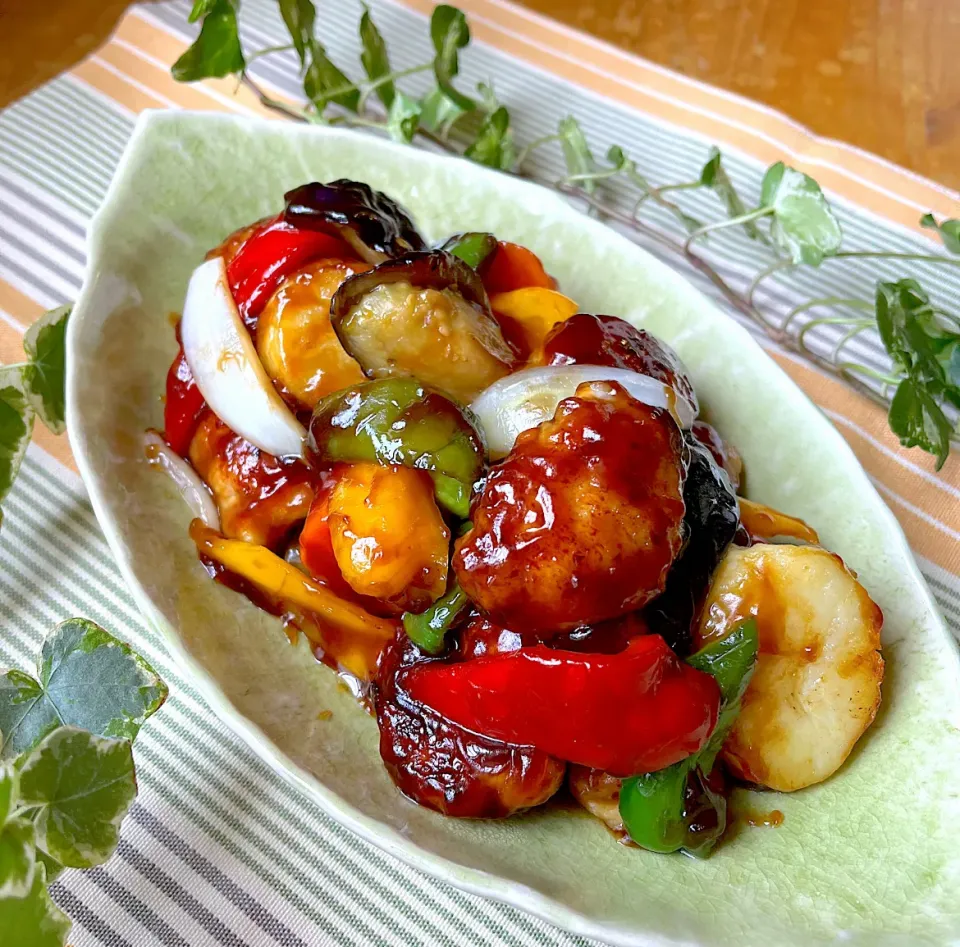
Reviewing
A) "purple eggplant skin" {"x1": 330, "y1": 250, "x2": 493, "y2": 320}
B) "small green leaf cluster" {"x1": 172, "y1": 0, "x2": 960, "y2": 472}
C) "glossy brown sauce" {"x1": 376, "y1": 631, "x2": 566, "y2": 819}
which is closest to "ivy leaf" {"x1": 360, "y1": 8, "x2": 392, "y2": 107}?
"small green leaf cluster" {"x1": 172, "y1": 0, "x2": 960, "y2": 472}

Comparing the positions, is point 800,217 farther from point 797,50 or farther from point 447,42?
point 797,50

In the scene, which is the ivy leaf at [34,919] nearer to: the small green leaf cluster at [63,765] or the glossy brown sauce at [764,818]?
the small green leaf cluster at [63,765]

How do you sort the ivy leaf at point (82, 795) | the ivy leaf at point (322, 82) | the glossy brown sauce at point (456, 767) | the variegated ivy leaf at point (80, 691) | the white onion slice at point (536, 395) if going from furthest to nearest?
the ivy leaf at point (322, 82), the white onion slice at point (536, 395), the glossy brown sauce at point (456, 767), the variegated ivy leaf at point (80, 691), the ivy leaf at point (82, 795)

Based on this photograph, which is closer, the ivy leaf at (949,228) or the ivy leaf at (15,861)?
the ivy leaf at (15,861)

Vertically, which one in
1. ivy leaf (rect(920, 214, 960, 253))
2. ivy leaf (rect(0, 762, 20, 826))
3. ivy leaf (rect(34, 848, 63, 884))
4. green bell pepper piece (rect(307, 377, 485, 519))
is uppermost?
ivy leaf (rect(920, 214, 960, 253))

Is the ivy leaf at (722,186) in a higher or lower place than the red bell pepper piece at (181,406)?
higher

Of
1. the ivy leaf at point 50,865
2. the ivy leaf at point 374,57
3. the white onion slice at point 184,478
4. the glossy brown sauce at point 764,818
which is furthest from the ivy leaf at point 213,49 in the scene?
the glossy brown sauce at point 764,818

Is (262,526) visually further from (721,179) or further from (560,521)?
(721,179)

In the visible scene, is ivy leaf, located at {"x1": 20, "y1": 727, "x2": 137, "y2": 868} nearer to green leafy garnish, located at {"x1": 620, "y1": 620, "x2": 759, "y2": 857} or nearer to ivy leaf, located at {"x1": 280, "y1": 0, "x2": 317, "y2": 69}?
green leafy garnish, located at {"x1": 620, "y1": 620, "x2": 759, "y2": 857}
